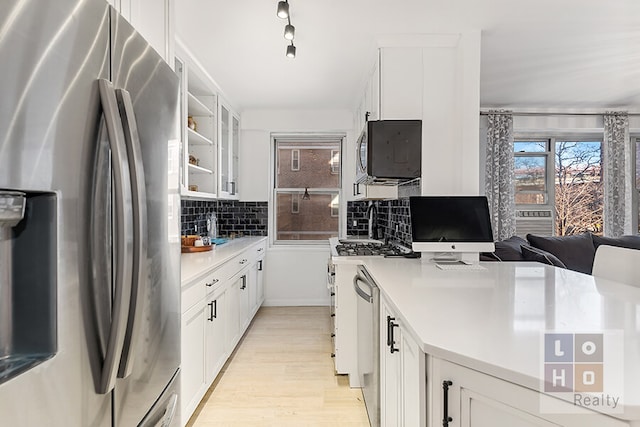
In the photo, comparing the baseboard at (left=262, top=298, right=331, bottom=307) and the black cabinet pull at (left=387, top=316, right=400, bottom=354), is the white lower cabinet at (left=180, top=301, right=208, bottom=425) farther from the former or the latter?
the baseboard at (left=262, top=298, right=331, bottom=307)

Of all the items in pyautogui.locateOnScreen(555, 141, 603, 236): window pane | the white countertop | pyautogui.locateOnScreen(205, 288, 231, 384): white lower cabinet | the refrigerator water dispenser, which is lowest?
pyautogui.locateOnScreen(205, 288, 231, 384): white lower cabinet

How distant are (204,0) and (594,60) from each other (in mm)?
3074

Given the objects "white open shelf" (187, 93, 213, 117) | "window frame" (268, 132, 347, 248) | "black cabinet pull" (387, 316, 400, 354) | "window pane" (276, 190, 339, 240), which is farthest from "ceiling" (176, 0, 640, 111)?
"black cabinet pull" (387, 316, 400, 354)

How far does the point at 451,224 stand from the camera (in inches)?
89.6

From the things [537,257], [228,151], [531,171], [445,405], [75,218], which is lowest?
[445,405]

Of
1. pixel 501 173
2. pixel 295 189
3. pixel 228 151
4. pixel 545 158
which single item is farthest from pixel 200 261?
pixel 545 158

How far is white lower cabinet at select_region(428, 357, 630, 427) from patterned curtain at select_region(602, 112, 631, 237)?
15.9 feet

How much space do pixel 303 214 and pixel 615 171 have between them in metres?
3.99

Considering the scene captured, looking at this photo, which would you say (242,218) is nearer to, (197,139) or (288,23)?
(197,139)

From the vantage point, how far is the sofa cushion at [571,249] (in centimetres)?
382

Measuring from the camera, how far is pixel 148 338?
40.8 inches

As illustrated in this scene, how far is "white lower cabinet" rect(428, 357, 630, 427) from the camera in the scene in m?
0.76

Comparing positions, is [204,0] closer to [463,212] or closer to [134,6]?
[134,6]

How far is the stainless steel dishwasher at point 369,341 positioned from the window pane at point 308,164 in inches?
101
